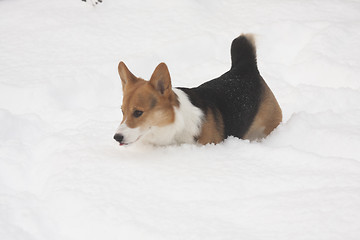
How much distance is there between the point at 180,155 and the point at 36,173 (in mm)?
980

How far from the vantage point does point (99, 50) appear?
4863 mm

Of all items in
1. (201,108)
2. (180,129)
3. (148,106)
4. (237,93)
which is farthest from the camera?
(237,93)

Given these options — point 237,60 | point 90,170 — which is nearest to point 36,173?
point 90,170

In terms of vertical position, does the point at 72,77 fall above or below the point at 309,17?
below

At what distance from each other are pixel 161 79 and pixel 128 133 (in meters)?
0.44

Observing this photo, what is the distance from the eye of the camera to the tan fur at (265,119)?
11.3ft

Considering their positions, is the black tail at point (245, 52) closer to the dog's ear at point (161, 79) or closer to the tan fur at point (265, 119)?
the tan fur at point (265, 119)

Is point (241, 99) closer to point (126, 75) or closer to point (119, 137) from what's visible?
point (126, 75)

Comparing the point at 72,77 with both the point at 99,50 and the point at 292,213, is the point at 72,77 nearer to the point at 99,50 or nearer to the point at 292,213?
the point at 99,50

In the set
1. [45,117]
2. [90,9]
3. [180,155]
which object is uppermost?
[90,9]

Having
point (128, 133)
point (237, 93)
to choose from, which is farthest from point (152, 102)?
point (237, 93)

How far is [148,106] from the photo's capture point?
2889mm

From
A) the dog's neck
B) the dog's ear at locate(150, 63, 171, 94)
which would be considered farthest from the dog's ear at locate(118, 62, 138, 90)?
the dog's neck

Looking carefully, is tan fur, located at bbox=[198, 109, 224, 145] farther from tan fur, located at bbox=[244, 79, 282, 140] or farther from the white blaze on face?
the white blaze on face
